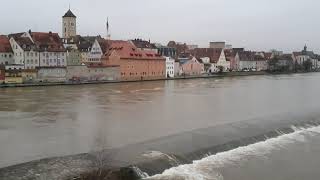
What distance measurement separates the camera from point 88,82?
37906 mm

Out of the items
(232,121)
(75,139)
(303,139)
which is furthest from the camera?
(232,121)

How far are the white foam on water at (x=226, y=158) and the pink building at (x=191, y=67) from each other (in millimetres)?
39628

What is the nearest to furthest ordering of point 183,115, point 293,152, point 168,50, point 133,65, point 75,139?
point 293,152 < point 75,139 < point 183,115 < point 133,65 < point 168,50

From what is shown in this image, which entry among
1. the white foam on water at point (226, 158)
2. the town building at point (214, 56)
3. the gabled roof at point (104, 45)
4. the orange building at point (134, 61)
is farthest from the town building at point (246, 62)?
the white foam on water at point (226, 158)

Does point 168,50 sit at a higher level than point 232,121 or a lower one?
higher

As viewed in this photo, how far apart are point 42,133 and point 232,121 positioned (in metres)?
6.56

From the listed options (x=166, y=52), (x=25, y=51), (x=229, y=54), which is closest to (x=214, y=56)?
(x=229, y=54)

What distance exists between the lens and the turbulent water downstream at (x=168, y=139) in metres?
9.60

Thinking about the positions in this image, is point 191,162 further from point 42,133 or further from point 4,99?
point 4,99

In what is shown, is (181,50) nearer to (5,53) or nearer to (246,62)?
(246,62)

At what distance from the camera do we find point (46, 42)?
4028 cm

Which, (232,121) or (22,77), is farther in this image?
(22,77)

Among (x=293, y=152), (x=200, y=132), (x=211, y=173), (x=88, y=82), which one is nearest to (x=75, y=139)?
(x=200, y=132)

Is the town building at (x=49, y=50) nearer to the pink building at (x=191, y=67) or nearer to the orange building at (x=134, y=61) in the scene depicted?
the orange building at (x=134, y=61)
